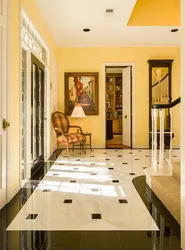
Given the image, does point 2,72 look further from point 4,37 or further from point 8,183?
point 8,183

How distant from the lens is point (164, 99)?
317 inches

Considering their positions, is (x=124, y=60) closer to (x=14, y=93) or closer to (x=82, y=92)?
(x=82, y=92)

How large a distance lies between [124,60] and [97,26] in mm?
2040

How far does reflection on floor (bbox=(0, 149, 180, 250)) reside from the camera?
7.24ft

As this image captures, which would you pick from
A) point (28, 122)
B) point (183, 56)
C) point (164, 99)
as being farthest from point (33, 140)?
point (164, 99)

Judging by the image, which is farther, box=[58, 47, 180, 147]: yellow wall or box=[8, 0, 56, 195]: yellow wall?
box=[58, 47, 180, 147]: yellow wall

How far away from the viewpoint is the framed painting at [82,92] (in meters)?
8.12

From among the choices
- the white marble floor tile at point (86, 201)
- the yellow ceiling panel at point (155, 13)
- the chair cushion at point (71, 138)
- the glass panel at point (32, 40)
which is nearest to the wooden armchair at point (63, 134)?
the chair cushion at point (71, 138)

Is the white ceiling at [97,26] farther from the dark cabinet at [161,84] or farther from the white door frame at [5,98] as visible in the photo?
the white door frame at [5,98]

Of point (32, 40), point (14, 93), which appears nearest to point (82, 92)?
point (32, 40)

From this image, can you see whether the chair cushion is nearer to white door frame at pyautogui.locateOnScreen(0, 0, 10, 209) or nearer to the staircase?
the staircase

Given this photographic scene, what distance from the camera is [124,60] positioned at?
8.13 meters

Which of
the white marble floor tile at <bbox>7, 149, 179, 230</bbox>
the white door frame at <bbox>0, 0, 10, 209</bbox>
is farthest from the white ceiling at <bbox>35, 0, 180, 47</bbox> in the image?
the white marble floor tile at <bbox>7, 149, 179, 230</bbox>

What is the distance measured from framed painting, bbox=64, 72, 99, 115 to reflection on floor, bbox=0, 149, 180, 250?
12.7 ft
